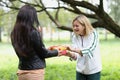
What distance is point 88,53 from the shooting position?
18.6ft

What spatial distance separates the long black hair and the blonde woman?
0.91 meters

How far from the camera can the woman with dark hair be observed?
491 cm

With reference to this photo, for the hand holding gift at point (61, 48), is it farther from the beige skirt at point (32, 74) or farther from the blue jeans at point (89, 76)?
the blue jeans at point (89, 76)

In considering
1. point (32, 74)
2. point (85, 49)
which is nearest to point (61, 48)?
point (85, 49)

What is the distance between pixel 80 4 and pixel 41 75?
456 cm

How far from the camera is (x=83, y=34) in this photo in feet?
18.9

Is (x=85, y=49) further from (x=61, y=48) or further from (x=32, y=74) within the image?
(x=32, y=74)

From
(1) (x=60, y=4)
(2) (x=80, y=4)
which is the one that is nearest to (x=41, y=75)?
(2) (x=80, y=4)

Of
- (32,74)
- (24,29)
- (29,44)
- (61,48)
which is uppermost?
(24,29)

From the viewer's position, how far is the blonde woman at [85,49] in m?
5.66

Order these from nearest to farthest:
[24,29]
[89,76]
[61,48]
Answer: [24,29] < [61,48] < [89,76]

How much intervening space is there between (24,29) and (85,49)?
1.12 meters

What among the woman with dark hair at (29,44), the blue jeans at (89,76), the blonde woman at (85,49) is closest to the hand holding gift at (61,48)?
the blonde woman at (85,49)

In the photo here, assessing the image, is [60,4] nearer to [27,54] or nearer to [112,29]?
[112,29]
